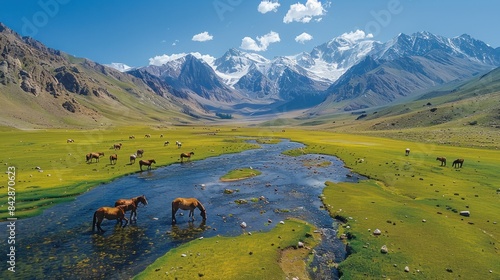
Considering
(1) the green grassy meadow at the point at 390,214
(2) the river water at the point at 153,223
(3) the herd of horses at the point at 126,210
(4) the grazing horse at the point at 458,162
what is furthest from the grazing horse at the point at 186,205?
(4) the grazing horse at the point at 458,162

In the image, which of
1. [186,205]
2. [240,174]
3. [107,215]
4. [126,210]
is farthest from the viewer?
[240,174]

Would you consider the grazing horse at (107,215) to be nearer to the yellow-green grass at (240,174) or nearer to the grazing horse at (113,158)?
the yellow-green grass at (240,174)

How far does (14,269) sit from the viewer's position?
2017 cm

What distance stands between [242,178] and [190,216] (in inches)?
730

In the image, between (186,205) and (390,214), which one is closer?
(186,205)

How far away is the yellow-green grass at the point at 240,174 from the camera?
48553 mm

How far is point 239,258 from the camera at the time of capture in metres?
22.1

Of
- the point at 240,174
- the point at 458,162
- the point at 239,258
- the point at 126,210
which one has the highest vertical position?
the point at 126,210

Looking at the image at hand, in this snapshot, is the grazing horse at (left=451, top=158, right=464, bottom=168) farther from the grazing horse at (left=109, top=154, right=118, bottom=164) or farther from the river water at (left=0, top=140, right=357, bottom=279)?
the grazing horse at (left=109, top=154, right=118, bottom=164)

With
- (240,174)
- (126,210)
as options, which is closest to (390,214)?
(240,174)

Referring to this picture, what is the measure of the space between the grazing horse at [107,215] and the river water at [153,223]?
32.2 inches

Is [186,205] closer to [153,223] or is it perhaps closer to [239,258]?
[153,223]

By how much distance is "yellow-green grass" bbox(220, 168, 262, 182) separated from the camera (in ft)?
159

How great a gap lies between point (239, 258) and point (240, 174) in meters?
29.1
